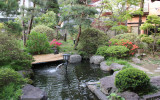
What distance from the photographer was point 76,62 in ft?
35.2

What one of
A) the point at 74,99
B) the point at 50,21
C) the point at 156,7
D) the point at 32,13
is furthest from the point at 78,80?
the point at 156,7

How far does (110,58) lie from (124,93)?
5628mm

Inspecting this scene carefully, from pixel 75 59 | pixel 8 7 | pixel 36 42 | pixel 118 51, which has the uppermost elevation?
pixel 8 7

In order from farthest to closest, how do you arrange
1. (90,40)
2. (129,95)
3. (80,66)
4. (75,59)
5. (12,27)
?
1. (90,40)
2. (75,59)
3. (80,66)
4. (12,27)
5. (129,95)

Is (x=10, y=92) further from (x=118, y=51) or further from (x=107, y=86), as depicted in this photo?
(x=118, y=51)

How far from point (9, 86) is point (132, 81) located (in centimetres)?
372

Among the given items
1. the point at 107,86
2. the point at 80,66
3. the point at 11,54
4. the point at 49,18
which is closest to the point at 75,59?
the point at 80,66

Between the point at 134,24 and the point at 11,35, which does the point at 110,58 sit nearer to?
the point at 11,35

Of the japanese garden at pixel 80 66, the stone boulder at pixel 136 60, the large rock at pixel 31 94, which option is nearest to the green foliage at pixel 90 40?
the japanese garden at pixel 80 66

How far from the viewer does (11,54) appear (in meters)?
6.77

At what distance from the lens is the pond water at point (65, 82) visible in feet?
17.7

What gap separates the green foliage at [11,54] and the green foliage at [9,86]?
1.87 meters

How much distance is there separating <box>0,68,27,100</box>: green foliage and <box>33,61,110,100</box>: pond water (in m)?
1.11

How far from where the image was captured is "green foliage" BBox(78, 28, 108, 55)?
11.6 metres
